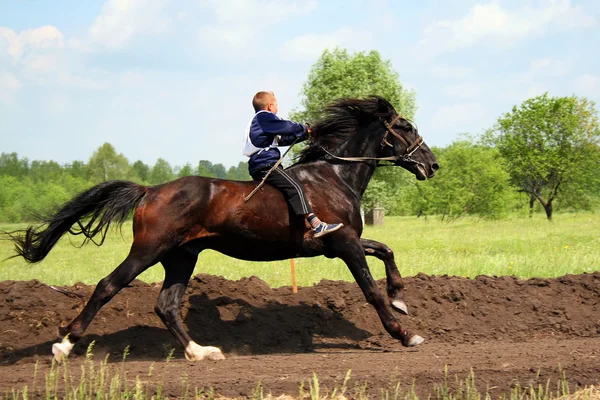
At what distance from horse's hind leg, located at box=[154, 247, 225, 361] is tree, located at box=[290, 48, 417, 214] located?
2750cm

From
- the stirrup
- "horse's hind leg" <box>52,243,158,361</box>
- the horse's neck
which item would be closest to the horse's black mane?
the horse's neck

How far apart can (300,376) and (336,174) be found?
279 centimetres

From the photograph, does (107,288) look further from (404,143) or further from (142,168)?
(142,168)

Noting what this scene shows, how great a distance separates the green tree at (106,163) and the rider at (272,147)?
8017 cm

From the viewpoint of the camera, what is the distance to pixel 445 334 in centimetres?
849

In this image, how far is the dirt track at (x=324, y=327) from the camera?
21.5 feet

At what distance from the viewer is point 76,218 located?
7543mm

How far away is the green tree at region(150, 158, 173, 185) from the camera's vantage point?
358 feet

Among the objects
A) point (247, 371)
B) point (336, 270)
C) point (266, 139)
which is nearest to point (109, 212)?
Answer: point (266, 139)

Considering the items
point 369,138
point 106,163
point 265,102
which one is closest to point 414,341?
point 369,138

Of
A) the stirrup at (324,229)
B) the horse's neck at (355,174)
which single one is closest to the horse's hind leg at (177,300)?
the stirrup at (324,229)

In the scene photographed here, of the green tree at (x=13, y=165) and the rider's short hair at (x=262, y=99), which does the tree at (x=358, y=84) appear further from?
the green tree at (x=13, y=165)

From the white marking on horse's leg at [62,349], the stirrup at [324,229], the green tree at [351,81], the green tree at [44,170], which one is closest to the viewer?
the white marking on horse's leg at [62,349]

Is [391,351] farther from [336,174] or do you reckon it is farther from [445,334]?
[336,174]
